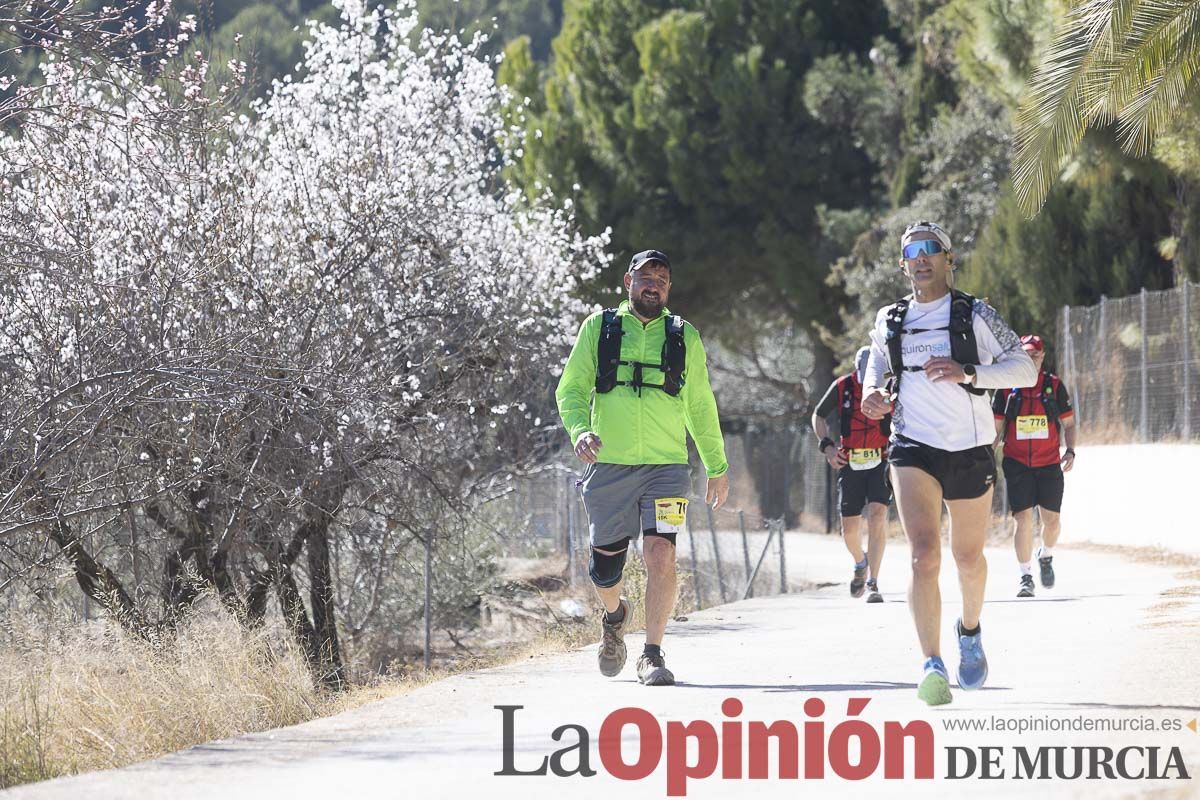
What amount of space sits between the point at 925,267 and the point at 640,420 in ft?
5.43

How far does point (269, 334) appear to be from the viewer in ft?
43.0

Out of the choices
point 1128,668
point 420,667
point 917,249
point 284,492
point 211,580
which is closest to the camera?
point 917,249

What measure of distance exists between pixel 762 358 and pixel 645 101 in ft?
76.8

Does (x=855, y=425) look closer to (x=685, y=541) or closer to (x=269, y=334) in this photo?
(x=269, y=334)

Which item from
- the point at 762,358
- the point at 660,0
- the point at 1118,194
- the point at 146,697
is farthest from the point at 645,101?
the point at 146,697

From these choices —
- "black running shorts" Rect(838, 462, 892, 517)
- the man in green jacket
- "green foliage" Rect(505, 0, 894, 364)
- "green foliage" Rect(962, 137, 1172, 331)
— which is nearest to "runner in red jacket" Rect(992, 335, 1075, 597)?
"black running shorts" Rect(838, 462, 892, 517)

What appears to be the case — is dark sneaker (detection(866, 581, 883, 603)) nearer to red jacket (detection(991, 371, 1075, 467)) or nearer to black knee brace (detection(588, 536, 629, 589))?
red jacket (detection(991, 371, 1075, 467))

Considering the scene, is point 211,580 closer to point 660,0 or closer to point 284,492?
point 284,492

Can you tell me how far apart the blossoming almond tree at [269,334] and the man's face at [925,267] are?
145 inches

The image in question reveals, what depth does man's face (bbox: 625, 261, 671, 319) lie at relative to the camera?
8.49 m

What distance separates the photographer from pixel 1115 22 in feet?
42.7

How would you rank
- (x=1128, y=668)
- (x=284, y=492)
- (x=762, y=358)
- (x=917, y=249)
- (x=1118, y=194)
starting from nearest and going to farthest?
(x=917, y=249) → (x=1128, y=668) → (x=284, y=492) → (x=1118, y=194) → (x=762, y=358)

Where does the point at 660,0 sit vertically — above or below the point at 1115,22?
above

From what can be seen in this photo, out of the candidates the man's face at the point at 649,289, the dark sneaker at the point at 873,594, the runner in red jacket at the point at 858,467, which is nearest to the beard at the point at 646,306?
the man's face at the point at 649,289
